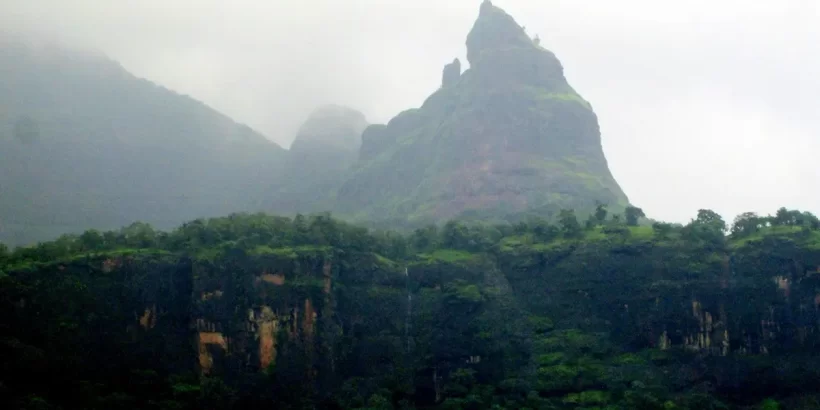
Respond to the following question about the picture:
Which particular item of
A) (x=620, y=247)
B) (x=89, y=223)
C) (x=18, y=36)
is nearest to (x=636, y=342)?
(x=620, y=247)

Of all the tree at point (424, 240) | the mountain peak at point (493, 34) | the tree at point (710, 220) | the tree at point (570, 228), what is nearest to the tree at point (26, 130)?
the mountain peak at point (493, 34)

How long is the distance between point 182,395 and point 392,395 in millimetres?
13767

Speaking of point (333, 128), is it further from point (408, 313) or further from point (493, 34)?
point (408, 313)

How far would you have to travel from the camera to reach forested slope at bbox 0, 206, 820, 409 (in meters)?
49.3

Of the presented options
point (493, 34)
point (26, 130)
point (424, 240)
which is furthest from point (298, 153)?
point (424, 240)

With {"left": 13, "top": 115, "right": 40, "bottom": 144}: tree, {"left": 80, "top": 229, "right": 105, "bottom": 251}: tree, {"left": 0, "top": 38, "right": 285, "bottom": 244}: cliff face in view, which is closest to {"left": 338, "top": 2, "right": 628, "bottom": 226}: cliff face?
{"left": 0, "top": 38, "right": 285, "bottom": 244}: cliff face

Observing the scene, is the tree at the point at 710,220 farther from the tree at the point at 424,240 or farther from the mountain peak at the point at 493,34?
the mountain peak at the point at 493,34

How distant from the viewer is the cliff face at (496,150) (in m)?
89.9

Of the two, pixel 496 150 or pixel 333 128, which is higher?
pixel 333 128

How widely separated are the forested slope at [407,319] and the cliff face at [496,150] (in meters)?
26.8

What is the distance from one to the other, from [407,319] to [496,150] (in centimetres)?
4016

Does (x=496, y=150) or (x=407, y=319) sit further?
(x=496, y=150)

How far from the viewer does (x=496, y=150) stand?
94.4 metres

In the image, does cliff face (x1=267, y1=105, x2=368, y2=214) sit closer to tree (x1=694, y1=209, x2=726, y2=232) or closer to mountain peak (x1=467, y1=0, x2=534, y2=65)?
mountain peak (x1=467, y1=0, x2=534, y2=65)
